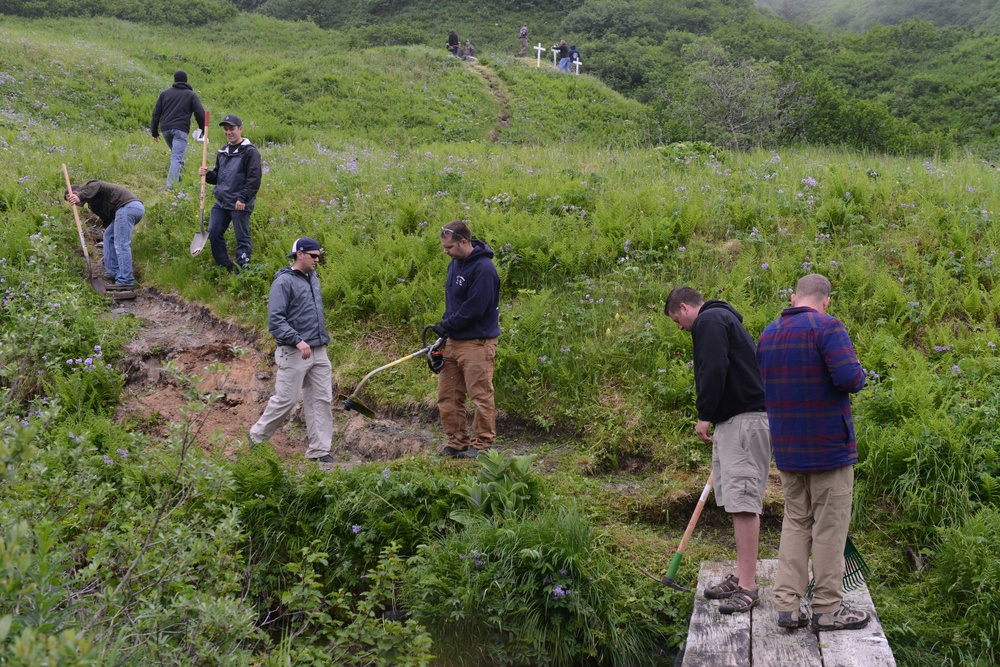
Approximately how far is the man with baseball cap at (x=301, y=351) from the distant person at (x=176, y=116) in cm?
685

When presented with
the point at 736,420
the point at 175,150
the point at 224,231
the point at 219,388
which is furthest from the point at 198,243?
the point at 736,420

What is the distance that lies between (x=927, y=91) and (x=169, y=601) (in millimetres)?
34627

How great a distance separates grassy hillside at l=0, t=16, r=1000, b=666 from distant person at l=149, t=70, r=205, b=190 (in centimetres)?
61

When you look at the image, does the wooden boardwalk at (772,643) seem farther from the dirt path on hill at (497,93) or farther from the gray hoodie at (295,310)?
the dirt path on hill at (497,93)

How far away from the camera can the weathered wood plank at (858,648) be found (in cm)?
419

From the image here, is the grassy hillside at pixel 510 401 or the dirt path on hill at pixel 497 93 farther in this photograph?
the dirt path on hill at pixel 497 93

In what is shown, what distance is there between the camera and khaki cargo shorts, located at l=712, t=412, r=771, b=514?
4887 mm

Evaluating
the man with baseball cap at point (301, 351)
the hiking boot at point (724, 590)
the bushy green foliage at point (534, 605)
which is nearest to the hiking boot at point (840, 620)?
the hiking boot at point (724, 590)

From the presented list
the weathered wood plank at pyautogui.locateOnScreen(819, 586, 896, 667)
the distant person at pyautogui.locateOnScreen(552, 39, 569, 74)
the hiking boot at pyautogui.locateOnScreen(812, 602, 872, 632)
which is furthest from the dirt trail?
the distant person at pyautogui.locateOnScreen(552, 39, 569, 74)

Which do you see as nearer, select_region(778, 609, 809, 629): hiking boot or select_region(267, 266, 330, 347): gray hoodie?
select_region(778, 609, 809, 629): hiking boot

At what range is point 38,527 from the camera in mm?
3529

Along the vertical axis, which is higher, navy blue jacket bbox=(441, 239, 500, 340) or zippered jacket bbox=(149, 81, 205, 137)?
zippered jacket bbox=(149, 81, 205, 137)

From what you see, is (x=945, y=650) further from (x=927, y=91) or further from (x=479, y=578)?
(x=927, y=91)

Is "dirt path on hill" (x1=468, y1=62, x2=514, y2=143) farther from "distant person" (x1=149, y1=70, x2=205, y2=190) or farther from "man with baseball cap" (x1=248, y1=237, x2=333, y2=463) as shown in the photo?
"man with baseball cap" (x1=248, y1=237, x2=333, y2=463)
